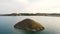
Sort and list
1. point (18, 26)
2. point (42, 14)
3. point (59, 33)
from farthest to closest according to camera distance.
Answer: point (42, 14) < point (18, 26) < point (59, 33)

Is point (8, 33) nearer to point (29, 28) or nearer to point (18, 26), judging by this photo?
point (29, 28)

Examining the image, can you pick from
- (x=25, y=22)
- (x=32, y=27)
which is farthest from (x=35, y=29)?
(x=25, y=22)

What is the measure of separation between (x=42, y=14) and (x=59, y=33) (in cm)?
4471

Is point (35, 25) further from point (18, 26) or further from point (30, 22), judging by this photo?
point (18, 26)

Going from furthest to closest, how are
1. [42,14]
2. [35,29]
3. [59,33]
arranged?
[42,14] < [35,29] < [59,33]

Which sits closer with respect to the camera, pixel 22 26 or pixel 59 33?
pixel 59 33

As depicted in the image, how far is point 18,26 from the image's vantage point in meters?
27.8

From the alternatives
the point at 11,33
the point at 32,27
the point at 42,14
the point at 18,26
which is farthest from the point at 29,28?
the point at 42,14

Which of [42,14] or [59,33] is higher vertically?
[42,14]

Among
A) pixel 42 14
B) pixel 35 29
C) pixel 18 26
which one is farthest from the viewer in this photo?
pixel 42 14

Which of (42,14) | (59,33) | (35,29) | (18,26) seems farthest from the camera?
(42,14)

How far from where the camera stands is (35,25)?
1039 inches

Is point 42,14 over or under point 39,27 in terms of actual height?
over

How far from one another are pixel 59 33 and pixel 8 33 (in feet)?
17.8
